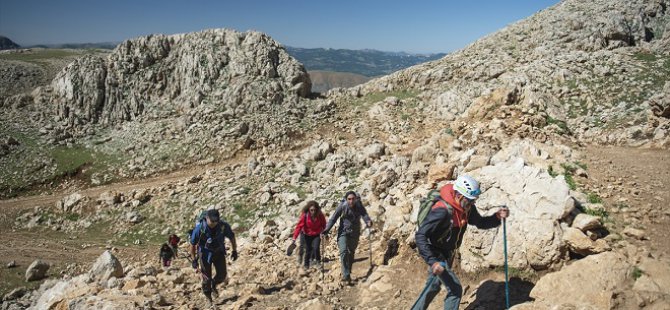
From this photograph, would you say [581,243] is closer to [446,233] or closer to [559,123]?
[446,233]

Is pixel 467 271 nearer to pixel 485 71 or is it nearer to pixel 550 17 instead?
pixel 485 71

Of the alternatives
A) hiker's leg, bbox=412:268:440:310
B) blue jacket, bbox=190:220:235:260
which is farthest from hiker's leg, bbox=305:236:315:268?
hiker's leg, bbox=412:268:440:310

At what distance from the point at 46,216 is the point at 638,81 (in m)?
34.5

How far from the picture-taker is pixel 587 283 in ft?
22.6

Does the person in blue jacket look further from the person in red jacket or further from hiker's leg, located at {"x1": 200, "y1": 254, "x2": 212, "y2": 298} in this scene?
the person in red jacket

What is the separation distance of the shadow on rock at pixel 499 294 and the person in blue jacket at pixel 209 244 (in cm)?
582

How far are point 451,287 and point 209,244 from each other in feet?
19.0

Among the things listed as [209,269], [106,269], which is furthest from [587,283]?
[106,269]

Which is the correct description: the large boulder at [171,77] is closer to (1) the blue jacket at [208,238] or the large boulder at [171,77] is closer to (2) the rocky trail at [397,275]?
(2) the rocky trail at [397,275]

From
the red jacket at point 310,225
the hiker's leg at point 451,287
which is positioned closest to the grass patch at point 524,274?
the hiker's leg at point 451,287

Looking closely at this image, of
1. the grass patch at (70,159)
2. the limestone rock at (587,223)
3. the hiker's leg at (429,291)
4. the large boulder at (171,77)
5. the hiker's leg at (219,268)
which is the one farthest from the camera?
the large boulder at (171,77)

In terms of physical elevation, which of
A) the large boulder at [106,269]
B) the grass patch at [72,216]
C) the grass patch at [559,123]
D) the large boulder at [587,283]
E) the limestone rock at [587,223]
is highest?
the grass patch at [559,123]

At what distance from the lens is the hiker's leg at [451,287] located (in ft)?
20.9

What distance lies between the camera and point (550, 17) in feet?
108
